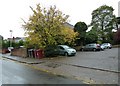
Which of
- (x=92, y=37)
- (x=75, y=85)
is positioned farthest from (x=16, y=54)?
(x=75, y=85)

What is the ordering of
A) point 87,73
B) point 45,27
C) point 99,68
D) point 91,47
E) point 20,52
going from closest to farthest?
point 87,73 < point 99,68 < point 45,27 < point 20,52 < point 91,47

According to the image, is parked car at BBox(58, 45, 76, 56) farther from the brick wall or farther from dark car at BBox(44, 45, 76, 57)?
the brick wall

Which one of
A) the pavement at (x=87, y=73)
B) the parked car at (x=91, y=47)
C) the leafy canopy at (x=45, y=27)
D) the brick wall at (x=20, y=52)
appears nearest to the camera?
the pavement at (x=87, y=73)

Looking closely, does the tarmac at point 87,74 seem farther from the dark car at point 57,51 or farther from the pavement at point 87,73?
the dark car at point 57,51

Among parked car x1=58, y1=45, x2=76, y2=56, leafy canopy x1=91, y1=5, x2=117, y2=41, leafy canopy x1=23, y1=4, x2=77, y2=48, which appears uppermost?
leafy canopy x1=91, y1=5, x2=117, y2=41

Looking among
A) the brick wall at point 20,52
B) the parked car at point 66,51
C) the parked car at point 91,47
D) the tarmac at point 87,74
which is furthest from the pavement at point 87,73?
the parked car at point 91,47

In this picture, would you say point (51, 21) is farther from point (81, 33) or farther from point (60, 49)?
point (81, 33)

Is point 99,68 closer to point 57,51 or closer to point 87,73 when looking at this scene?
point 87,73

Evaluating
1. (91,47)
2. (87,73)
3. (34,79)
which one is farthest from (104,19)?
(34,79)

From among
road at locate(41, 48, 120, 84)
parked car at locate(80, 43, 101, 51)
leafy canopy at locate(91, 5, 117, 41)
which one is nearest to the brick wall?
parked car at locate(80, 43, 101, 51)

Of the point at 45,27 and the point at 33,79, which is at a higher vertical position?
the point at 45,27

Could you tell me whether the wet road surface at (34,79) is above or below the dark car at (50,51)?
below

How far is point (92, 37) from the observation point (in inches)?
2116

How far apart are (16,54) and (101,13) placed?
41490 millimetres
